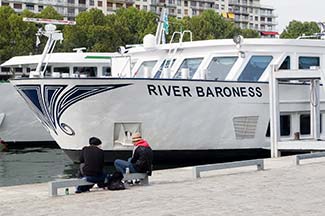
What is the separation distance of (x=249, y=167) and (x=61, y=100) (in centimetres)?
568

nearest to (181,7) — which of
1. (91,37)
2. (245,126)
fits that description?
(91,37)

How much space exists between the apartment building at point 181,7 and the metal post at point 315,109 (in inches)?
2058

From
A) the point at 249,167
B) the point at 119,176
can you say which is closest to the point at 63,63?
the point at 249,167

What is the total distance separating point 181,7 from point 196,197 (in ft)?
416

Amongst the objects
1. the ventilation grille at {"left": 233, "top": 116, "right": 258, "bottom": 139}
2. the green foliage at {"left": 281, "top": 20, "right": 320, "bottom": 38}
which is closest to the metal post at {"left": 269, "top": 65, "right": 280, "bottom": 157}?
the ventilation grille at {"left": 233, "top": 116, "right": 258, "bottom": 139}

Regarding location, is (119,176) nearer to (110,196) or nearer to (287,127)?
(110,196)

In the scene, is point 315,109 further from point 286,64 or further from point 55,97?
point 55,97

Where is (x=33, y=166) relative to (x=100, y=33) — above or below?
below

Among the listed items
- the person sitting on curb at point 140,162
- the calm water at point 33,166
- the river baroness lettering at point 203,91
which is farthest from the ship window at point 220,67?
the person sitting on curb at point 140,162

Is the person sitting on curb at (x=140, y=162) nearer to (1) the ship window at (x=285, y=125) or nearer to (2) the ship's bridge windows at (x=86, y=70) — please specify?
(1) the ship window at (x=285, y=125)

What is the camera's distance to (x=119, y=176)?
12.3m

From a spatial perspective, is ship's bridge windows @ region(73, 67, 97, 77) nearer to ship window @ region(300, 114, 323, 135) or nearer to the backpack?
ship window @ region(300, 114, 323, 135)

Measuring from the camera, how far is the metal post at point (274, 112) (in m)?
19.7

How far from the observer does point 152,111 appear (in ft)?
61.4
